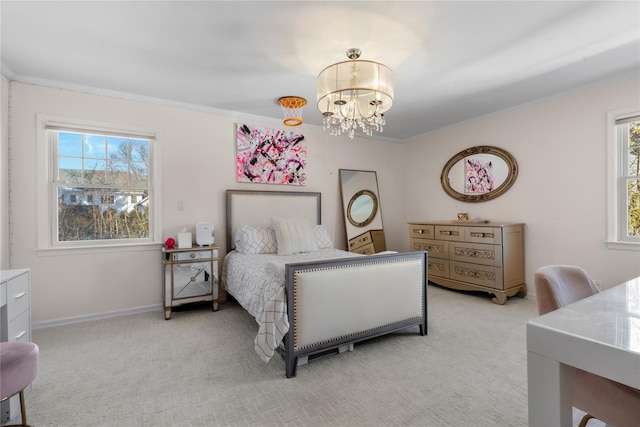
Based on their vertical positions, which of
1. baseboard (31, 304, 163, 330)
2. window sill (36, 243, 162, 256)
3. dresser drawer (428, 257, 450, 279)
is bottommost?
baseboard (31, 304, 163, 330)

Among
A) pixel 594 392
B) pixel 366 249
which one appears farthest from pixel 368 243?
pixel 594 392

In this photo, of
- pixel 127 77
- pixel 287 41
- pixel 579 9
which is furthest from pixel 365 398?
pixel 127 77

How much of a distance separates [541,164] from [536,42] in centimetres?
182

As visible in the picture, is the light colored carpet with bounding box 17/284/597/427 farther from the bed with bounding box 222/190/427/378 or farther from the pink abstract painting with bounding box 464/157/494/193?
the pink abstract painting with bounding box 464/157/494/193

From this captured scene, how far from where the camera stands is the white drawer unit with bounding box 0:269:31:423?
1.60 metres

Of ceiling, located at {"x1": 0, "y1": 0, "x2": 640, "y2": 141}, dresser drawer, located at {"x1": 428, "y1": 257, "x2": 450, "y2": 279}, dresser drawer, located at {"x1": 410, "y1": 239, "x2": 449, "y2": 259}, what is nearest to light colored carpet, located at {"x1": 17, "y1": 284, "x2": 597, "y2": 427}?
dresser drawer, located at {"x1": 428, "y1": 257, "x2": 450, "y2": 279}

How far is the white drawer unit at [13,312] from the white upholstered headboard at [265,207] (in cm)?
209

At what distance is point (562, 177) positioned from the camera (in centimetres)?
344

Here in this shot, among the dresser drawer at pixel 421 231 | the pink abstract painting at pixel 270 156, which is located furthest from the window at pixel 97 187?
the dresser drawer at pixel 421 231

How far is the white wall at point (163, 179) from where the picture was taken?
2896 mm

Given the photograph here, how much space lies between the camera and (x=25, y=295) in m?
1.85

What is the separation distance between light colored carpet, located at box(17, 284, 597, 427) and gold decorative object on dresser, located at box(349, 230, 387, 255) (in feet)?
6.82

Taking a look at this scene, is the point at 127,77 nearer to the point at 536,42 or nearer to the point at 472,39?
the point at 472,39

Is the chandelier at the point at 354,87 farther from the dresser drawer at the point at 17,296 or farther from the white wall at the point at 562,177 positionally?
the white wall at the point at 562,177
